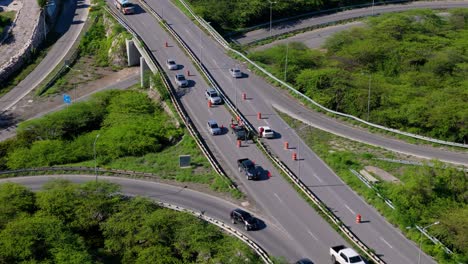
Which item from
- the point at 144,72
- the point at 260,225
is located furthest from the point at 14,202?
the point at 144,72

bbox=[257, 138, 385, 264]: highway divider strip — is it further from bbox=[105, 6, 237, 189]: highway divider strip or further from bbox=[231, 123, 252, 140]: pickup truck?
bbox=[105, 6, 237, 189]: highway divider strip

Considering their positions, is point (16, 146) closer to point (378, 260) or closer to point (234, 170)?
point (234, 170)

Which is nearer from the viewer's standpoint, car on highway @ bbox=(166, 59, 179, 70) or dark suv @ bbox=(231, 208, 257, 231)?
dark suv @ bbox=(231, 208, 257, 231)

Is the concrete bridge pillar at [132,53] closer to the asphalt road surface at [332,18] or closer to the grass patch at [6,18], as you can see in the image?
the asphalt road surface at [332,18]

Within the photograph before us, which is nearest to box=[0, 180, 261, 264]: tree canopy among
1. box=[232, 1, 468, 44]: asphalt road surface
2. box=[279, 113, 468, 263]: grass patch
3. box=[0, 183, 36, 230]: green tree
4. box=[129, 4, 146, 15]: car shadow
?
box=[0, 183, 36, 230]: green tree

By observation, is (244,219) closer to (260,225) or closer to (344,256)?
(260,225)

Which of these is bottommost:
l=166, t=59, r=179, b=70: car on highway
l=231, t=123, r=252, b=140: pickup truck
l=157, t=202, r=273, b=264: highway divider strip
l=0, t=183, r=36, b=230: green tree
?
l=157, t=202, r=273, b=264: highway divider strip
